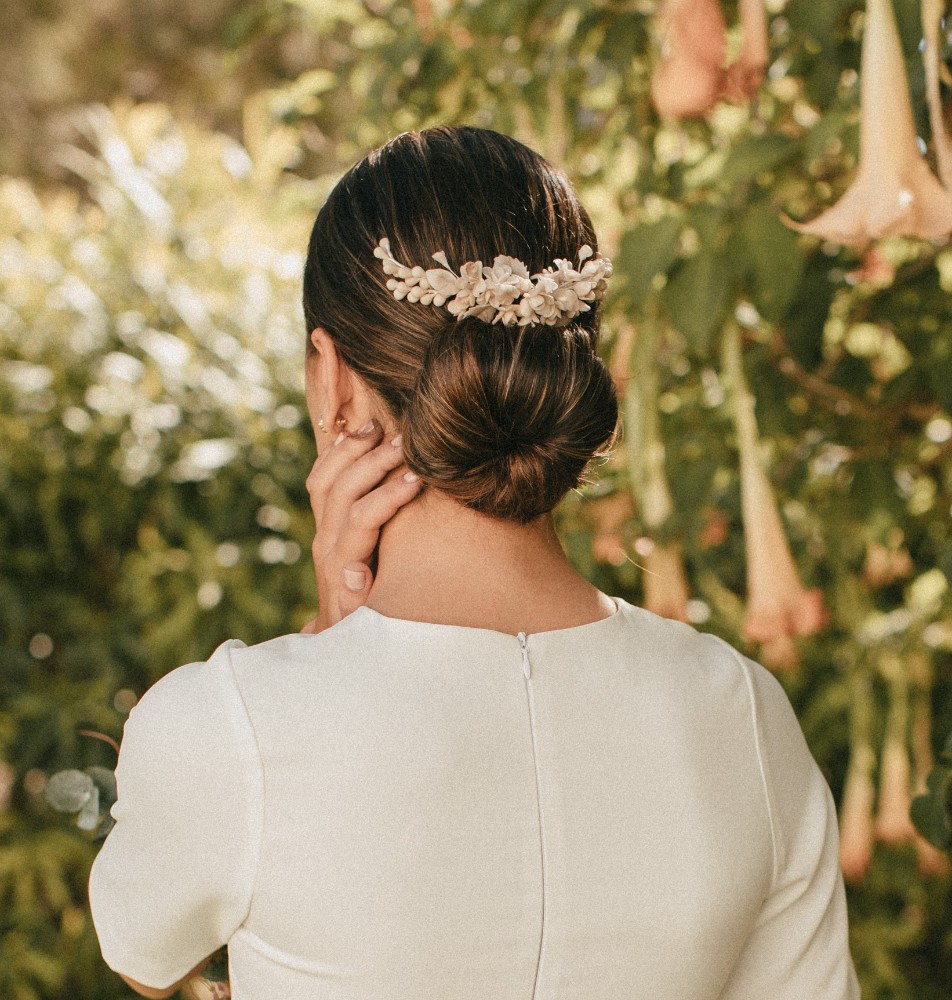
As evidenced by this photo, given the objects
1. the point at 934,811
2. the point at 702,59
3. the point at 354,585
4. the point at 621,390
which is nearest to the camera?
the point at 354,585

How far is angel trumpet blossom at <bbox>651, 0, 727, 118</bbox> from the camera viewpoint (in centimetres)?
126

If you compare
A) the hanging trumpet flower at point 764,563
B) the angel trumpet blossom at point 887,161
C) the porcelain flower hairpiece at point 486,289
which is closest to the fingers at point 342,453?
the porcelain flower hairpiece at point 486,289

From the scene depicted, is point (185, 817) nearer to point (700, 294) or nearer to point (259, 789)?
point (259, 789)

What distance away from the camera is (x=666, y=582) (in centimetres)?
155

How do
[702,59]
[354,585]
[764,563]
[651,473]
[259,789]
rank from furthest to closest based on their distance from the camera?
[651,473]
[764,563]
[702,59]
[354,585]
[259,789]

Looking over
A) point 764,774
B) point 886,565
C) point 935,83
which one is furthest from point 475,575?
point 886,565

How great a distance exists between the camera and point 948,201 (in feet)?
3.60

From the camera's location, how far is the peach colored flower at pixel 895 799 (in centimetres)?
172

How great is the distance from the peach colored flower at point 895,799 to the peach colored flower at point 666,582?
0.45m

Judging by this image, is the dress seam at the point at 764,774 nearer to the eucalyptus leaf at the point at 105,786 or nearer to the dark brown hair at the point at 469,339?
the dark brown hair at the point at 469,339

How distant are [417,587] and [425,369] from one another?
17 centimetres

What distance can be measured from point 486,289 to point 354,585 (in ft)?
1.00

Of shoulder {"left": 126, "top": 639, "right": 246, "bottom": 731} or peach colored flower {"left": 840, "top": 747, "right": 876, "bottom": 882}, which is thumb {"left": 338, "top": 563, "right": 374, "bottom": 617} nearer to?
shoulder {"left": 126, "top": 639, "right": 246, "bottom": 731}

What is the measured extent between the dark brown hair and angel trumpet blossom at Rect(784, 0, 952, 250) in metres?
0.33
